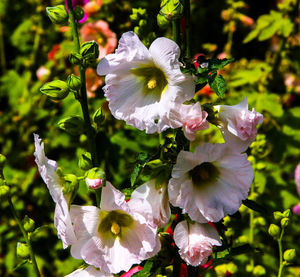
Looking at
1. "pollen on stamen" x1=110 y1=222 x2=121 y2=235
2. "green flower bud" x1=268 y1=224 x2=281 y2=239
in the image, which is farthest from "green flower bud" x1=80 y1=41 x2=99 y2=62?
"green flower bud" x1=268 y1=224 x2=281 y2=239

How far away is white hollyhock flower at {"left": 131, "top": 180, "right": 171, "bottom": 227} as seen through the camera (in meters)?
0.94

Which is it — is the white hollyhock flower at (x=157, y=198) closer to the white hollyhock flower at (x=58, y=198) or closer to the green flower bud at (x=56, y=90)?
the white hollyhock flower at (x=58, y=198)

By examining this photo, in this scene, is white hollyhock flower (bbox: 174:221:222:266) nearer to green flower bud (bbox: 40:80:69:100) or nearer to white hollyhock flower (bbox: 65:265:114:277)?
white hollyhock flower (bbox: 65:265:114:277)

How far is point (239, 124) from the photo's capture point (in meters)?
0.89

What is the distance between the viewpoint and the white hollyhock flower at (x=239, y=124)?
891 millimetres

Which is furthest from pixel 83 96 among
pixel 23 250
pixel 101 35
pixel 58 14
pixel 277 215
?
pixel 101 35

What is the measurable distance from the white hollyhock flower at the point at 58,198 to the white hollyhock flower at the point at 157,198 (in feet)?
0.43

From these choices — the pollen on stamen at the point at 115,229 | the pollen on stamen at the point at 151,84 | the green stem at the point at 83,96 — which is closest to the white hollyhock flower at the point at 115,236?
the pollen on stamen at the point at 115,229

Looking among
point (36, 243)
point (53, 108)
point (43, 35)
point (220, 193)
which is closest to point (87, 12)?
point (53, 108)

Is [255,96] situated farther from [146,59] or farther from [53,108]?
[146,59]

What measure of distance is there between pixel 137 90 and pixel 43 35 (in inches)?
62.9

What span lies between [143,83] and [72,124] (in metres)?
0.17

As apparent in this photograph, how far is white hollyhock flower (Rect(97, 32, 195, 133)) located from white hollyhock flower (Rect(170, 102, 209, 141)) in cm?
1

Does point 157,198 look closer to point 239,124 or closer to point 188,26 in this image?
point 239,124
